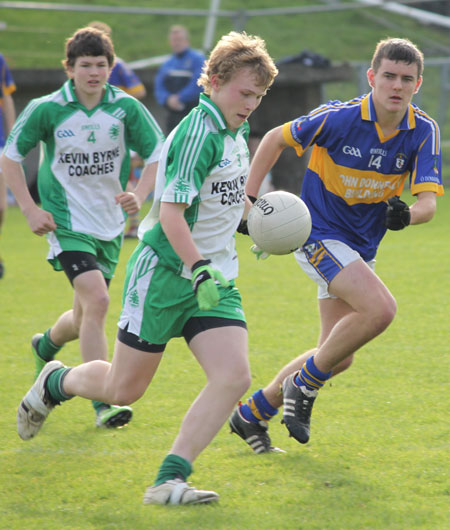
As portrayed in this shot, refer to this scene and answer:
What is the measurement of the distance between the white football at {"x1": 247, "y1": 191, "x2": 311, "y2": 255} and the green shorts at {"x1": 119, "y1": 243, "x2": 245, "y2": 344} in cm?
31

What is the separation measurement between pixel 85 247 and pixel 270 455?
5.24 ft

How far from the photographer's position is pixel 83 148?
5.04m

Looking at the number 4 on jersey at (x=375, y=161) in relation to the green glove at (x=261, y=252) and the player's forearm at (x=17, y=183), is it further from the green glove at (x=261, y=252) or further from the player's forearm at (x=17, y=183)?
the player's forearm at (x=17, y=183)

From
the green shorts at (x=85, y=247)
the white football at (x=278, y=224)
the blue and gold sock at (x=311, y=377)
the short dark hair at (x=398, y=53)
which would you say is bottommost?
the blue and gold sock at (x=311, y=377)

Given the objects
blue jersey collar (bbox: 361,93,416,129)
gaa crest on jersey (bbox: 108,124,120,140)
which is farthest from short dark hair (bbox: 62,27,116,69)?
blue jersey collar (bbox: 361,93,416,129)

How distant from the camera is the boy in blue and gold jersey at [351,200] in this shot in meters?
4.19

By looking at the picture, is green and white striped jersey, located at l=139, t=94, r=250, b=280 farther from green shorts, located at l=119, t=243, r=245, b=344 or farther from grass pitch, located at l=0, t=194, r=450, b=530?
grass pitch, located at l=0, t=194, r=450, b=530

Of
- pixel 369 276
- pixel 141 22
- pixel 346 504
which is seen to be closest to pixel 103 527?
pixel 346 504

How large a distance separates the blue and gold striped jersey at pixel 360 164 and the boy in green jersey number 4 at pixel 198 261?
0.74 metres

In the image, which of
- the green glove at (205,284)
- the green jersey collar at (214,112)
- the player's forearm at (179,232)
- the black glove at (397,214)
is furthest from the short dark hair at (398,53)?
the green glove at (205,284)

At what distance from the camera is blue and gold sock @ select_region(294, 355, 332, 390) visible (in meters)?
4.21

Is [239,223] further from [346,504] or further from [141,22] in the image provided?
[141,22]

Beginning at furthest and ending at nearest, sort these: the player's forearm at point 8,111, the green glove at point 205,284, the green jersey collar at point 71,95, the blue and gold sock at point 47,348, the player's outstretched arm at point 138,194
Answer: the player's forearm at point 8,111, the blue and gold sock at point 47,348, the green jersey collar at point 71,95, the player's outstretched arm at point 138,194, the green glove at point 205,284

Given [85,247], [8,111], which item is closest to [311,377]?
[85,247]
